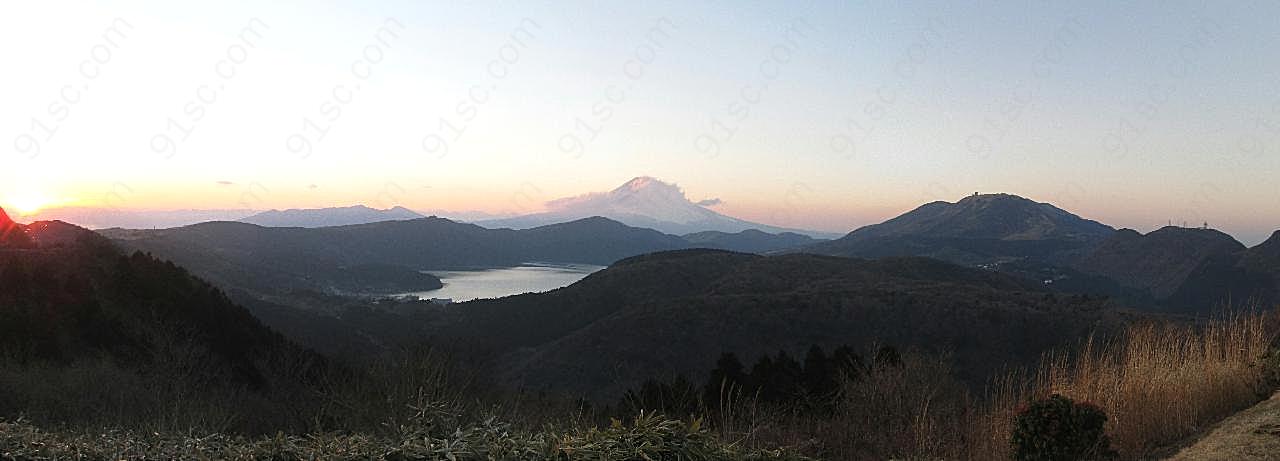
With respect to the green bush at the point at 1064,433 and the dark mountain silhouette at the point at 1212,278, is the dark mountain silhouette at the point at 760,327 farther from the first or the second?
the dark mountain silhouette at the point at 1212,278

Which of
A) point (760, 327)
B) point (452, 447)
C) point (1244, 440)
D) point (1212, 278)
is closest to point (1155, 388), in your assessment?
point (1244, 440)

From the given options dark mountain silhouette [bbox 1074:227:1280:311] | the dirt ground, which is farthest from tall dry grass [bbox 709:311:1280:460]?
dark mountain silhouette [bbox 1074:227:1280:311]

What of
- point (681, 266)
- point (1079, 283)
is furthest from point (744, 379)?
point (1079, 283)

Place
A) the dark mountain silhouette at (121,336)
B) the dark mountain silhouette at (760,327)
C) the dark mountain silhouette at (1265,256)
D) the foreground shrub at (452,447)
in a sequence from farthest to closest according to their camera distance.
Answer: the dark mountain silhouette at (1265,256) < the dark mountain silhouette at (760,327) < the dark mountain silhouette at (121,336) < the foreground shrub at (452,447)

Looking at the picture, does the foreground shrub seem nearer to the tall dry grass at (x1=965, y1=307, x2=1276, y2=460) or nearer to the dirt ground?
the dirt ground

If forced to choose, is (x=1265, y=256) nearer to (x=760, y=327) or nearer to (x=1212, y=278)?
(x=1212, y=278)

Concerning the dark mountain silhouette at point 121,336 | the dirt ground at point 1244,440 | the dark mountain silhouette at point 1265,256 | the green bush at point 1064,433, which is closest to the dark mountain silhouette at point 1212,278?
the dark mountain silhouette at point 1265,256
